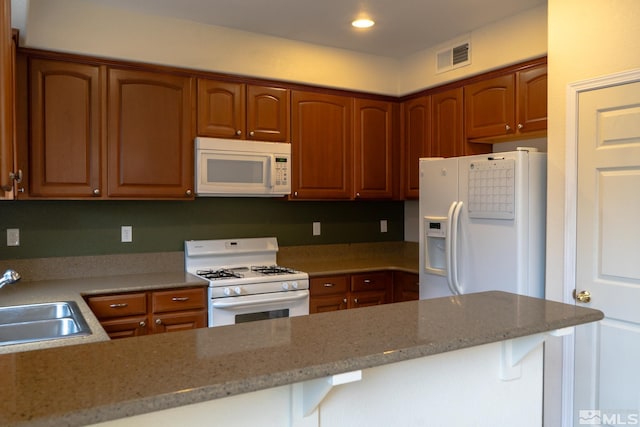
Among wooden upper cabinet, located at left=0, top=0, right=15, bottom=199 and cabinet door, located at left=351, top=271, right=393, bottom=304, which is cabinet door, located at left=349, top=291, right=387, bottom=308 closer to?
cabinet door, located at left=351, top=271, right=393, bottom=304

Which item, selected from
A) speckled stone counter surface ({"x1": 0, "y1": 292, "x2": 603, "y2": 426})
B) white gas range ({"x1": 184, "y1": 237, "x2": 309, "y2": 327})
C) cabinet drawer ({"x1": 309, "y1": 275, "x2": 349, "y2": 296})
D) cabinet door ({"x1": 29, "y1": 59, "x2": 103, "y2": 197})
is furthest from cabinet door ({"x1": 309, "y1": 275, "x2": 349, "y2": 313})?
speckled stone counter surface ({"x1": 0, "y1": 292, "x2": 603, "y2": 426})

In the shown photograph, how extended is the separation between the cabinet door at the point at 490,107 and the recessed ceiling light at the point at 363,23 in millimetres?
866

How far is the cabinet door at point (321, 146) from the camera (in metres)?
3.88

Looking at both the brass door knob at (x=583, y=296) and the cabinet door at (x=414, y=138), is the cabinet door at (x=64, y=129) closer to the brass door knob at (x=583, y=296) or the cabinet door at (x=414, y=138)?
the cabinet door at (x=414, y=138)

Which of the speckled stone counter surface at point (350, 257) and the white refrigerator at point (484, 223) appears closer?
the white refrigerator at point (484, 223)

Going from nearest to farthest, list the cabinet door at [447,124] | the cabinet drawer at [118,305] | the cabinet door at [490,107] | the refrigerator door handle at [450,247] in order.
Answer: the cabinet drawer at [118,305] < the refrigerator door handle at [450,247] < the cabinet door at [490,107] < the cabinet door at [447,124]

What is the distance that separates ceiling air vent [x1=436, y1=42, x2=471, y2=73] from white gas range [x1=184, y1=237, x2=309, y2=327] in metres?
1.85

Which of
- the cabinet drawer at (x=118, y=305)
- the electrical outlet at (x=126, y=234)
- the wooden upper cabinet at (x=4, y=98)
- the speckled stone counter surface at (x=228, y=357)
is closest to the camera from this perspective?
the speckled stone counter surface at (x=228, y=357)

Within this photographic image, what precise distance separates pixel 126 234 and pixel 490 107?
8.76 feet

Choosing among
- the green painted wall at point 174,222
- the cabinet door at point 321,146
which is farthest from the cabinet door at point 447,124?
the green painted wall at point 174,222

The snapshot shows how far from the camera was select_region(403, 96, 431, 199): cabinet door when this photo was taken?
162 inches

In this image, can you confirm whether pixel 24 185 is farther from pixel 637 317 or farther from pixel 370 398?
pixel 637 317

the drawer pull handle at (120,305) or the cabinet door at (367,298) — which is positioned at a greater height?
the drawer pull handle at (120,305)

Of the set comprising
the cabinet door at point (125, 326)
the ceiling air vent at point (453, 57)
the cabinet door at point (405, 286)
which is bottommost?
the cabinet door at point (125, 326)
